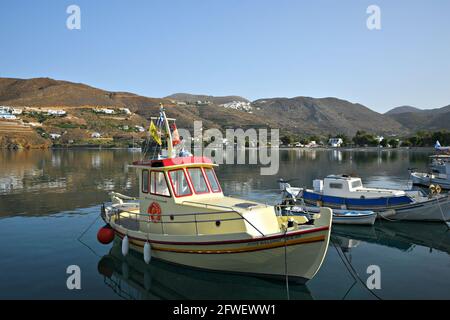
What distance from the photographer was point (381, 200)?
2488 cm

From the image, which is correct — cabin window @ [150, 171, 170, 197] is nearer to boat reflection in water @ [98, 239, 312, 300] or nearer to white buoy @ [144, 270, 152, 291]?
boat reflection in water @ [98, 239, 312, 300]

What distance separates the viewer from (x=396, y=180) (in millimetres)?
50188

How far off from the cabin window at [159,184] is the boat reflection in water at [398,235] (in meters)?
9.95

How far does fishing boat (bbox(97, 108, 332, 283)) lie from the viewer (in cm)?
1208

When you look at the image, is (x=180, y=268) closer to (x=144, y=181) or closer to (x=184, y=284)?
(x=184, y=284)

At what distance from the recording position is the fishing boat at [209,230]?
1208 cm

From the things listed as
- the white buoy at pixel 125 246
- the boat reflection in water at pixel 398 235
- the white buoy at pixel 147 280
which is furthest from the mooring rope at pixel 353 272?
the white buoy at pixel 125 246

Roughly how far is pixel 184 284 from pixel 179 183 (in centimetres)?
407

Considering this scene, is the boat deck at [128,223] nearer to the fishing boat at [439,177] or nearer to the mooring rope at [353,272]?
the mooring rope at [353,272]

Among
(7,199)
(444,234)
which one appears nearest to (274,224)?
(444,234)

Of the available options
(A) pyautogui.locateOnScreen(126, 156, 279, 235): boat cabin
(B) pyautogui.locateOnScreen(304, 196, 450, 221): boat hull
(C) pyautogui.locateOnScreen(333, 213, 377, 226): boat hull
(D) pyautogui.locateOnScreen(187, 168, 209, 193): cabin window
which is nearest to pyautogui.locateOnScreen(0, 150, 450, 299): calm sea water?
(C) pyautogui.locateOnScreen(333, 213, 377, 226): boat hull

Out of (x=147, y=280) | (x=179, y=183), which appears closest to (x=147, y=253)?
(x=147, y=280)
